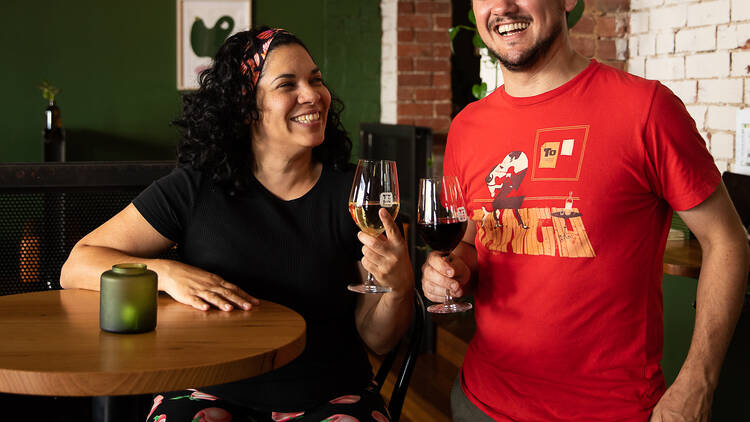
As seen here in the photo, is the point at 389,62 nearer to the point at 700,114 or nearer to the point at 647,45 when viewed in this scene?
the point at 647,45

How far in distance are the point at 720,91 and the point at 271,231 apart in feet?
6.66

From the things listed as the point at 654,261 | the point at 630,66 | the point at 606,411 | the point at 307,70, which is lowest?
the point at 606,411

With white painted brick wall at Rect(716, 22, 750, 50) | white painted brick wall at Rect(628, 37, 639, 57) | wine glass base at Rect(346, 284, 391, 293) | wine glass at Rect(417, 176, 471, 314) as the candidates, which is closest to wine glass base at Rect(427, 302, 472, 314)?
wine glass at Rect(417, 176, 471, 314)

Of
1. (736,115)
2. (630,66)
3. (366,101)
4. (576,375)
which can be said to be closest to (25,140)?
(366,101)

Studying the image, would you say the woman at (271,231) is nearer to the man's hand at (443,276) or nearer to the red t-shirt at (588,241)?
the man's hand at (443,276)

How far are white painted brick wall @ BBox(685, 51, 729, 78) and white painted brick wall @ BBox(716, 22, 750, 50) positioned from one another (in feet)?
0.11

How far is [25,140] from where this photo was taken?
17.3 ft

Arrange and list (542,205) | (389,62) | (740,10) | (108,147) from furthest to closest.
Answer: (108,147)
(389,62)
(740,10)
(542,205)

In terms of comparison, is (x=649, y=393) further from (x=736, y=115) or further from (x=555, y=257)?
(x=736, y=115)

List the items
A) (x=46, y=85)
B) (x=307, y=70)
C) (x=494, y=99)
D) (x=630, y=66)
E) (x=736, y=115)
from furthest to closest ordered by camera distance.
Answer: (x=46, y=85) < (x=630, y=66) < (x=736, y=115) < (x=307, y=70) < (x=494, y=99)

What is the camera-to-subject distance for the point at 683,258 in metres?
2.10

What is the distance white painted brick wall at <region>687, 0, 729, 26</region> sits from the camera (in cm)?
284

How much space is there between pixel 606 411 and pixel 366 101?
436 centimetres

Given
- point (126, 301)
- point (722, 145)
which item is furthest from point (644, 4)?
point (126, 301)
